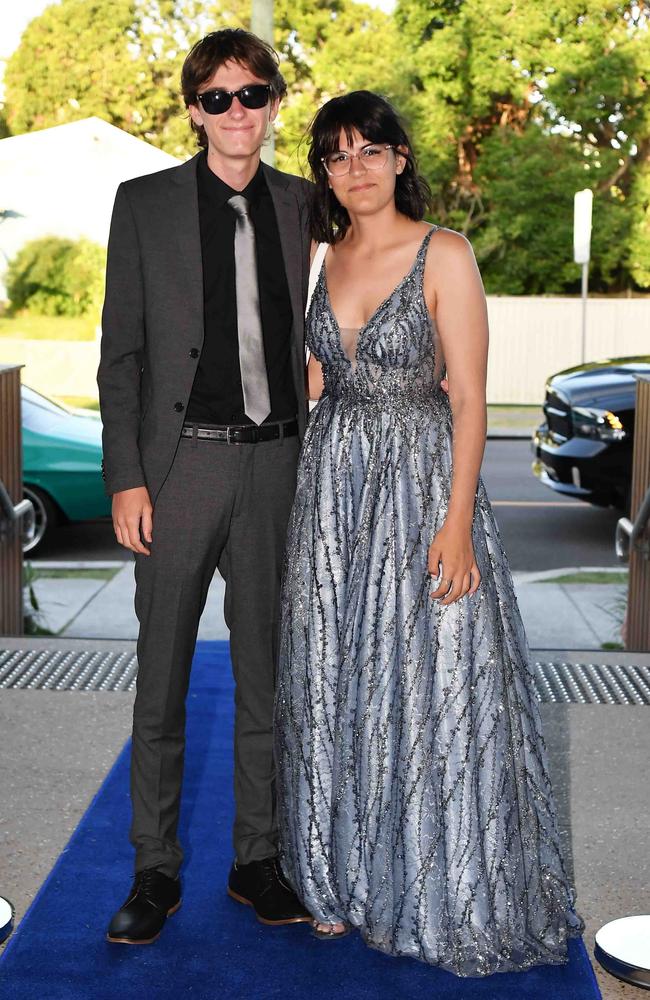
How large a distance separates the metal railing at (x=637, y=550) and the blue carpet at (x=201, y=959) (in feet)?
8.50

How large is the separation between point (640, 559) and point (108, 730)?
7.86 ft

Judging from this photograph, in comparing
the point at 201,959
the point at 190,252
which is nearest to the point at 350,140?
the point at 190,252

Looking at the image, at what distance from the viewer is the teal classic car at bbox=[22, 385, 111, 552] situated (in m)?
8.00

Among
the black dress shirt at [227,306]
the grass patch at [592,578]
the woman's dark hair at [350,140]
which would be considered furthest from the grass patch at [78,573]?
the woman's dark hair at [350,140]

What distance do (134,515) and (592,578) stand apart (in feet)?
16.1

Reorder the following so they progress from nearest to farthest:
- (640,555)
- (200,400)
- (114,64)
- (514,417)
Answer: (200,400) → (640,555) → (514,417) → (114,64)

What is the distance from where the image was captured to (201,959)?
2.90 meters

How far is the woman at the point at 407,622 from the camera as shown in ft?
9.21

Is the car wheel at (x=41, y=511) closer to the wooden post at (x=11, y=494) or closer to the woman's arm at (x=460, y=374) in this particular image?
the wooden post at (x=11, y=494)

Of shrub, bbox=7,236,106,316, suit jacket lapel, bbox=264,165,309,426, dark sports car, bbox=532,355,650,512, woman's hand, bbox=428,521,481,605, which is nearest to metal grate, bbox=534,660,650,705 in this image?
woman's hand, bbox=428,521,481,605

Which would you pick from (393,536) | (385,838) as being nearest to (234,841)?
(385,838)

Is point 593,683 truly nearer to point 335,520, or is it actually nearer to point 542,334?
point 335,520

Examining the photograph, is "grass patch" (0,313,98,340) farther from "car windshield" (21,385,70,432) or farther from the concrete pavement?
the concrete pavement

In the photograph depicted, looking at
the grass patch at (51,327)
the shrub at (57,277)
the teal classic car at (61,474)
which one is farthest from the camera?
the grass patch at (51,327)
